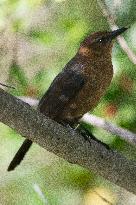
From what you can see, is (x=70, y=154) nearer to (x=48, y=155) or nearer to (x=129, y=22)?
(x=129, y=22)

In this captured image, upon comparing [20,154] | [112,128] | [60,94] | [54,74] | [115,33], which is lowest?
[20,154]

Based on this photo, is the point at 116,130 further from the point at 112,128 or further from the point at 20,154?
the point at 20,154

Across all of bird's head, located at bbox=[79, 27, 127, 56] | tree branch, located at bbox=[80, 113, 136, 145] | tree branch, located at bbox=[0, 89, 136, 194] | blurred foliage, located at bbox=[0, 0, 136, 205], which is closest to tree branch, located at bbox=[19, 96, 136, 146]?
tree branch, located at bbox=[80, 113, 136, 145]

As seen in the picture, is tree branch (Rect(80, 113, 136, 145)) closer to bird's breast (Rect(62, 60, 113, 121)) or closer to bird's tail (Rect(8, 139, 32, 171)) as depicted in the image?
bird's breast (Rect(62, 60, 113, 121))

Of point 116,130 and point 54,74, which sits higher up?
point 116,130

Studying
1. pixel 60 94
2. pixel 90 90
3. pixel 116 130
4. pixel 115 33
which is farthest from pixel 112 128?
pixel 115 33

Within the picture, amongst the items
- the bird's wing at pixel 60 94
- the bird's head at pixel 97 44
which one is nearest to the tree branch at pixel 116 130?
the bird's wing at pixel 60 94

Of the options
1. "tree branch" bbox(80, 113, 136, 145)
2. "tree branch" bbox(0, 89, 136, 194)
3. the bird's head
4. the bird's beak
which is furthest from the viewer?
the bird's head
